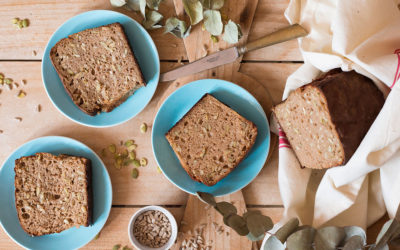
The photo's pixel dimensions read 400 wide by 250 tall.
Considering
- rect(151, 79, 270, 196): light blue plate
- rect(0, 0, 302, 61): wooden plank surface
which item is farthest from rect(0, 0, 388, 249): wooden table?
rect(151, 79, 270, 196): light blue plate

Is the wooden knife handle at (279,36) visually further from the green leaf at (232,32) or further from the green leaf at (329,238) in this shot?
the green leaf at (329,238)

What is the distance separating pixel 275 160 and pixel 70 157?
96 centimetres

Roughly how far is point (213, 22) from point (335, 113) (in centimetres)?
69

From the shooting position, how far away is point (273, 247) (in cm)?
148

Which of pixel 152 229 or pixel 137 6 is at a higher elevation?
pixel 137 6

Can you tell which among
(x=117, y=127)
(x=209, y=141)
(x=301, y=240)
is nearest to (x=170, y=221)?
(x=209, y=141)

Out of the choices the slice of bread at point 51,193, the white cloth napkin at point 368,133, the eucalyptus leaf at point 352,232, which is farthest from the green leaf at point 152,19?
the eucalyptus leaf at point 352,232

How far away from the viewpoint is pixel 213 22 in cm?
180

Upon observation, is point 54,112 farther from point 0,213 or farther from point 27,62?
point 0,213

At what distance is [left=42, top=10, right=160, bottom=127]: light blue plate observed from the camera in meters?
1.83

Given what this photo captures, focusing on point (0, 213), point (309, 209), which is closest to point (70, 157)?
point (0, 213)

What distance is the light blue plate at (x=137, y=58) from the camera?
183cm

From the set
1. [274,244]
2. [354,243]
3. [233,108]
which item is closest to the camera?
[354,243]

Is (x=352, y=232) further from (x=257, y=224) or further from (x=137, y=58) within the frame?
(x=137, y=58)
